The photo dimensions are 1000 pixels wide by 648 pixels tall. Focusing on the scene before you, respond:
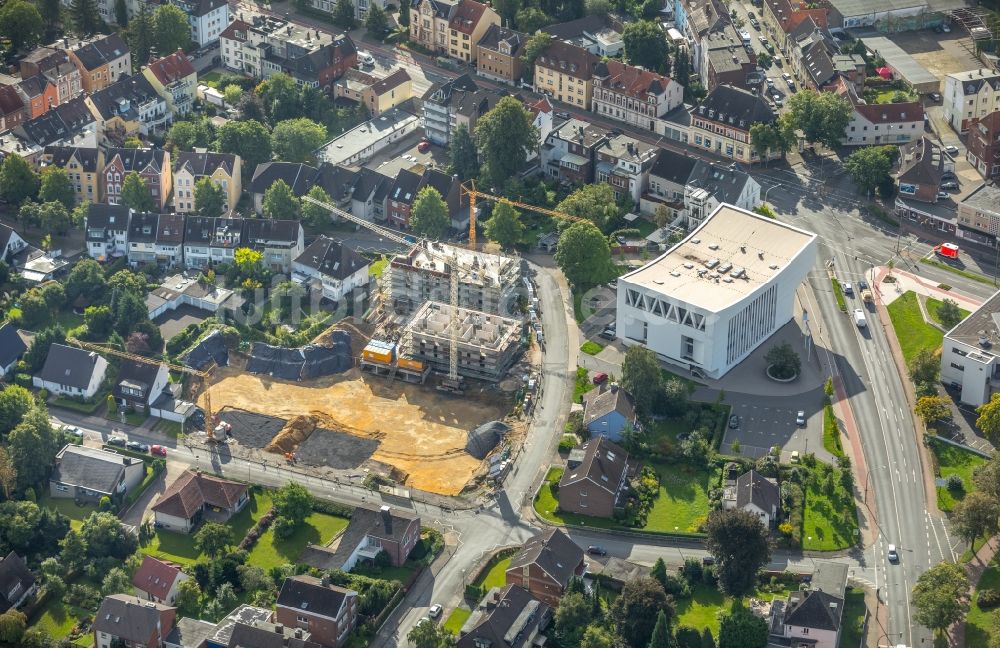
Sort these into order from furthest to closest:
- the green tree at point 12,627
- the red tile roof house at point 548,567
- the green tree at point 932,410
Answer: the green tree at point 932,410
the red tile roof house at point 548,567
the green tree at point 12,627

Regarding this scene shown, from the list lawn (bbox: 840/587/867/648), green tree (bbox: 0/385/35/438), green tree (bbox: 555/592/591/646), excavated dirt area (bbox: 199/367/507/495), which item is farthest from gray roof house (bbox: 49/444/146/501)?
lawn (bbox: 840/587/867/648)

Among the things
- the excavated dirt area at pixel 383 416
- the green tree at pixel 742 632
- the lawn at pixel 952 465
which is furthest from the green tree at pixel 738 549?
the excavated dirt area at pixel 383 416

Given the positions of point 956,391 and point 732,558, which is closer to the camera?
point 732,558

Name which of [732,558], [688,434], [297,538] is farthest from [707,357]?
[297,538]

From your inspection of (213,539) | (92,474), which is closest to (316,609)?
(213,539)

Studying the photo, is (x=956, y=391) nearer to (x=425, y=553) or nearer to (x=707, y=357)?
(x=707, y=357)

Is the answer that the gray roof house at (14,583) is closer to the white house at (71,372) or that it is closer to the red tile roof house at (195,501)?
the red tile roof house at (195,501)
